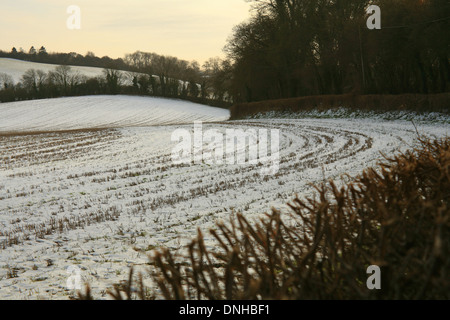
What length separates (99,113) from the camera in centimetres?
7738

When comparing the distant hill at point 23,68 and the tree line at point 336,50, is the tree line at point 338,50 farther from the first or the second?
the distant hill at point 23,68

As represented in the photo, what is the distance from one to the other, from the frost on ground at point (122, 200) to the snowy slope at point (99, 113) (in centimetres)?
4385

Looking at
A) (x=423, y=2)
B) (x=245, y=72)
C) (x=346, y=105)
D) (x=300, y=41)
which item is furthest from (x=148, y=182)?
(x=245, y=72)

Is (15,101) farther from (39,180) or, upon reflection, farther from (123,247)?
(123,247)

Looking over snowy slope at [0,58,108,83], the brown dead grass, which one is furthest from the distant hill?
the brown dead grass

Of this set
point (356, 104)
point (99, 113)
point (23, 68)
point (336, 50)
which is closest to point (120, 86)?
point (99, 113)

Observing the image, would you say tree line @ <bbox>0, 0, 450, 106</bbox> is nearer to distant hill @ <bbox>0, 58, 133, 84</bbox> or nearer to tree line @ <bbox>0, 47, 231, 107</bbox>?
tree line @ <bbox>0, 47, 231, 107</bbox>

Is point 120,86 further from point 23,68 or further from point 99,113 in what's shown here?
point 23,68

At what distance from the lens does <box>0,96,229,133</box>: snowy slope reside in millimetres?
67188

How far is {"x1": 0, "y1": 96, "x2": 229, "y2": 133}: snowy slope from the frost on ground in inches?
1726

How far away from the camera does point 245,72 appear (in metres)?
57.6

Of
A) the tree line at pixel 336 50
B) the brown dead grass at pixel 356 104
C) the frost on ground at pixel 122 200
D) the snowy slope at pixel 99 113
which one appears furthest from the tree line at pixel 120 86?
the frost on ground at pixel 122 200

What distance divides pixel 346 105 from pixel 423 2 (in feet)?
36.2
